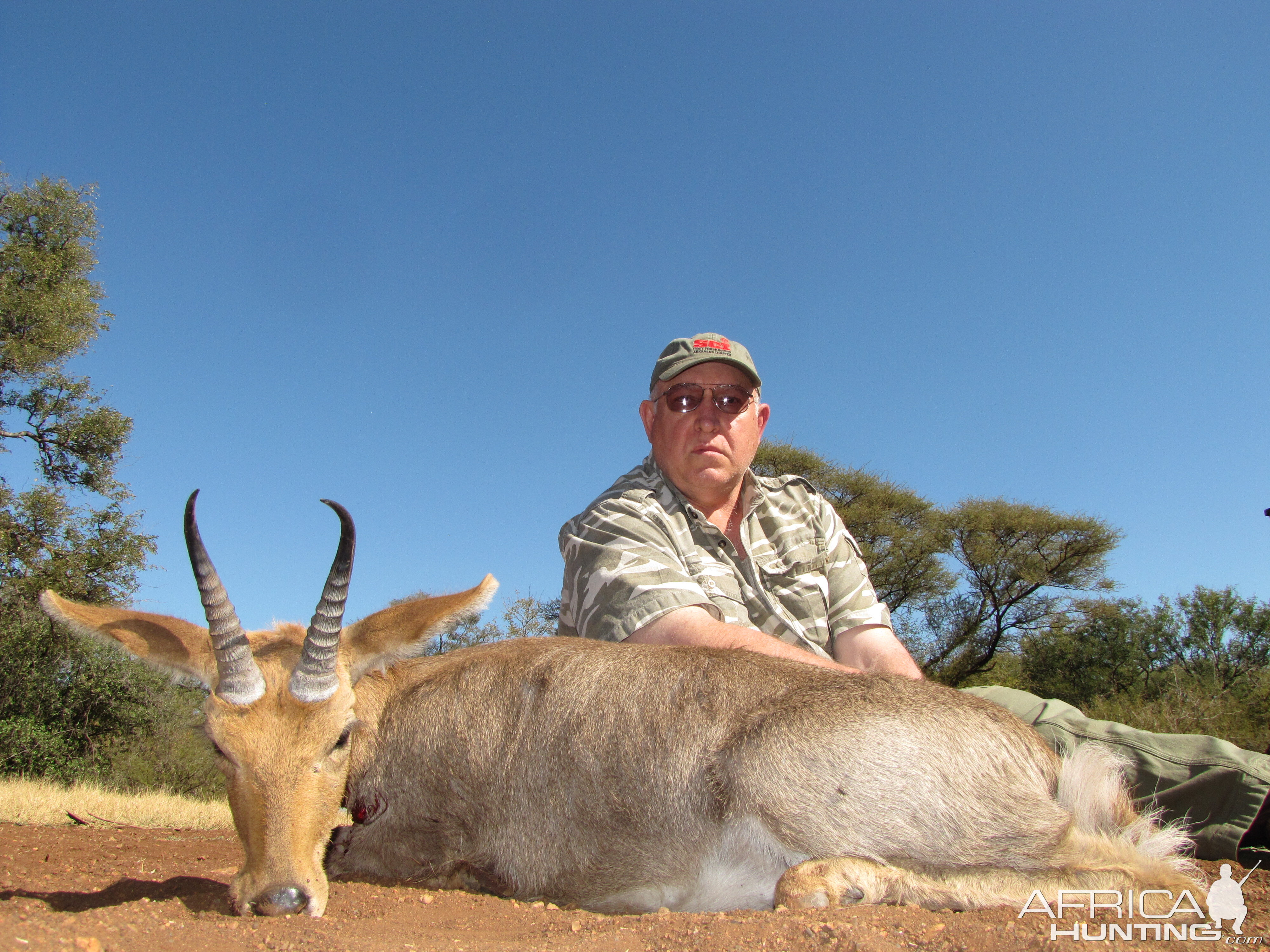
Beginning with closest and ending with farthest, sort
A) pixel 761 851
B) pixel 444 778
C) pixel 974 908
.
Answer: pixel 974 908 < pixel 761 851 < pixel 444 778

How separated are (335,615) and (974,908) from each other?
255 cm

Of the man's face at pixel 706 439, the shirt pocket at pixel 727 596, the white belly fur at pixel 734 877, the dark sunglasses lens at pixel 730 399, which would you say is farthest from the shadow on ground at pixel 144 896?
the dark sunglasses lens at pixel 730 399

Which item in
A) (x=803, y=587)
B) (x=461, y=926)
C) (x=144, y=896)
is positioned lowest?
(x=144, y=896)

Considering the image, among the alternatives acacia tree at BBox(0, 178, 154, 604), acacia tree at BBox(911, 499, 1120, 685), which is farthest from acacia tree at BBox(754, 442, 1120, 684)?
acacia tree at BBox(0, 178, 154, 604)

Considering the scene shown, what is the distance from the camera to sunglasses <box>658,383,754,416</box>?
6105 millimetres

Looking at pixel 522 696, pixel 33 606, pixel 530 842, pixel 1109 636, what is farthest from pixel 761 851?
pixel 1109 636

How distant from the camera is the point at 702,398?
612 cm

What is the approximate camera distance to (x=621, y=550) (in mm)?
4988

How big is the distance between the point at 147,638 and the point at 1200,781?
4987mm

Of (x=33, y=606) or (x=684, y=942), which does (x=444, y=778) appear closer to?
(x=684, y=942)

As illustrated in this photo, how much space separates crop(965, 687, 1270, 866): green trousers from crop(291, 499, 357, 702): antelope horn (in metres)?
2.91

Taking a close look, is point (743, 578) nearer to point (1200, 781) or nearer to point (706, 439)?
point (706, 439)

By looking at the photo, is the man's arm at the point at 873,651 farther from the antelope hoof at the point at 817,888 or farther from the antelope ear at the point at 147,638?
the antelope ear at the point at 147,638
